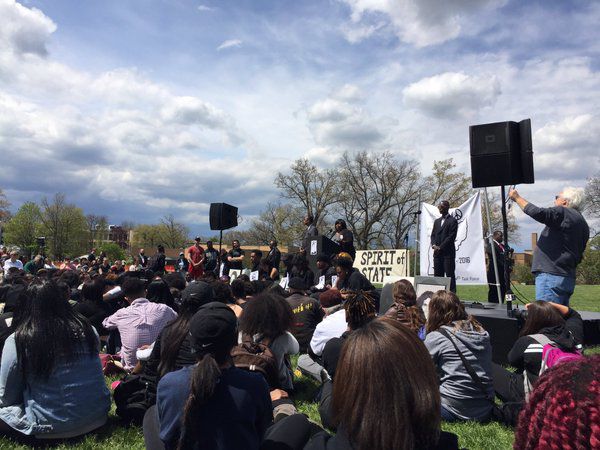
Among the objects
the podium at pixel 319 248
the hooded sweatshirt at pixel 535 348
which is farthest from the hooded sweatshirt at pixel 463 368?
the podium at pixel 319 248

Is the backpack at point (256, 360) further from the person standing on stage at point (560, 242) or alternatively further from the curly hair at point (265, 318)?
the person standing on stage at point (560, 242)

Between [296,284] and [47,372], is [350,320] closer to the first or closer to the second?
[47,372]

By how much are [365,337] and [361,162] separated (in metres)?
50.1

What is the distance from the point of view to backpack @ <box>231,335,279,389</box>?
355 centimetres

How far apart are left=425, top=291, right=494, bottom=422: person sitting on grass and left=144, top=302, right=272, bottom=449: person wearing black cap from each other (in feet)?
6.36

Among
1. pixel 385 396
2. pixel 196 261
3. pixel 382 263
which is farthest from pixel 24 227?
pixel 385 396

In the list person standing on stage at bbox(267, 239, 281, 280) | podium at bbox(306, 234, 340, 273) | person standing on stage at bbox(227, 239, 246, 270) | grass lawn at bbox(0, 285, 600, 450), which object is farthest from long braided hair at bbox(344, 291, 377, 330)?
person standing on stage at bbox(227, 239, 246, 270)

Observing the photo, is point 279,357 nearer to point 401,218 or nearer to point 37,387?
point 37,387

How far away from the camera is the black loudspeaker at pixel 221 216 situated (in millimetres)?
14062

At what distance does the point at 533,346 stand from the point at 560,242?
1.77m

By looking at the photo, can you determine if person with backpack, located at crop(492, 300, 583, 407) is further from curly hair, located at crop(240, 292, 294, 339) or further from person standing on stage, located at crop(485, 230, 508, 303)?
person standing on stage, located at crop(485, 230, 508, 303)

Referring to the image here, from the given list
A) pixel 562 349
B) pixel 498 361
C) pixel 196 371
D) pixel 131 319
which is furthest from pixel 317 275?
pixel 196 371

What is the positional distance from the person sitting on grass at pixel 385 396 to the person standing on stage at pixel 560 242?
13.5 ft

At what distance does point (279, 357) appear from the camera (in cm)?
434
